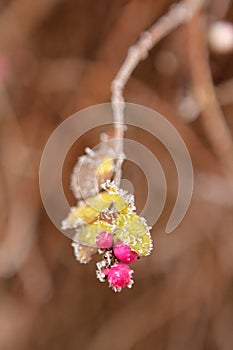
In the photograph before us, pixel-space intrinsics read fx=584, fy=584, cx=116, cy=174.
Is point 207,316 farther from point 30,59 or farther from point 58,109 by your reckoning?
point 30,59

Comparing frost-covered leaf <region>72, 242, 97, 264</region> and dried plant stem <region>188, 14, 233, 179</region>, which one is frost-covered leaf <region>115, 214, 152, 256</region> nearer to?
frost-covered leaf <region>72, 242, 97, 264</region>

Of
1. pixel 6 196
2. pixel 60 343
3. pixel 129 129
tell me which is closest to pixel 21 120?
pixel 6 196

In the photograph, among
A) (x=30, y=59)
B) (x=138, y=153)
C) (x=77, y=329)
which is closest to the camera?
(x=138, y=153)

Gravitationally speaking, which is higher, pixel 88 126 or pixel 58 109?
pixel 58 109

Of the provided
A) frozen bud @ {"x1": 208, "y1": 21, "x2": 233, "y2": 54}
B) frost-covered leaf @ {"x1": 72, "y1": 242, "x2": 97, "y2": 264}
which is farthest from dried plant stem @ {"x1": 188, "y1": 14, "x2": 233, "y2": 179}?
frost-covered leaf @ {"x1": 72, "y1": 242, "x2": 97, "y2": 264}

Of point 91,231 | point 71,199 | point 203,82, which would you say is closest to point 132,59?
point 91,231

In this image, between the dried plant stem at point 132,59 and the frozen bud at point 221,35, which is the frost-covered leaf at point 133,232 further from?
the frozen bud at point 221,35

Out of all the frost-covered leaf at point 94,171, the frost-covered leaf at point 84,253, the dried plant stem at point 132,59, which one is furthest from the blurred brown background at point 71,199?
the frost-covered leaf at point 84,253
